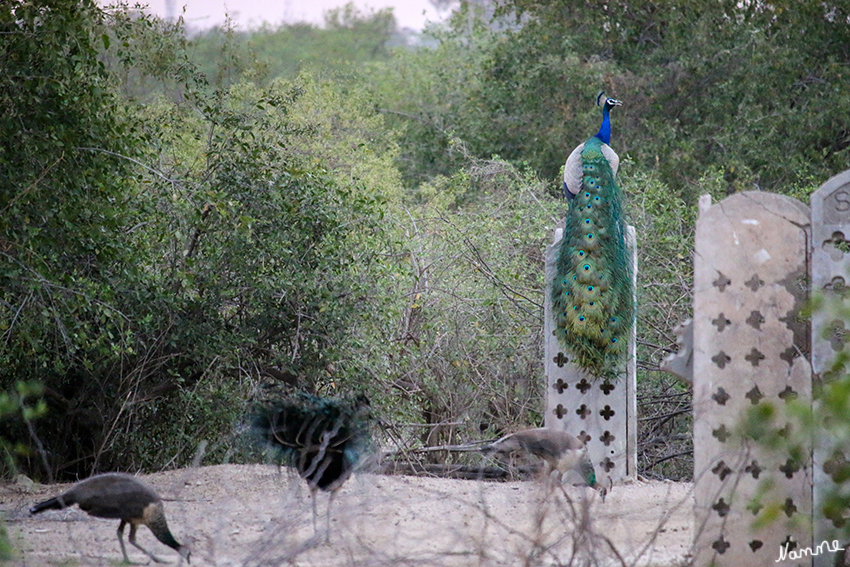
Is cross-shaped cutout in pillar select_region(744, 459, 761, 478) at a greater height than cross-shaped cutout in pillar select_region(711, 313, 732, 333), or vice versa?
cross-shaped cutout in pillar select_region(711, 313, 732, 333)

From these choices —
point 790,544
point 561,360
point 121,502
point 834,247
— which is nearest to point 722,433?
point 790,544

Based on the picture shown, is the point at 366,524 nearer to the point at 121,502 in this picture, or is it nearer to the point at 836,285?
the point at 121,502

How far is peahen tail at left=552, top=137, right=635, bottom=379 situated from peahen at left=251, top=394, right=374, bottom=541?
233 centimetres

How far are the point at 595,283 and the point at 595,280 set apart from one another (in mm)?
24

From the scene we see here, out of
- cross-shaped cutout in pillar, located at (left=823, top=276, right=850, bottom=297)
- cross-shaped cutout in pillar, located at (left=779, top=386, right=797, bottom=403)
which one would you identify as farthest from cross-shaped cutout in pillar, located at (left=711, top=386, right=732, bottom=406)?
cross-shaped cutout in pillar, located at (left=823, top=276, right=850, bottom=297)

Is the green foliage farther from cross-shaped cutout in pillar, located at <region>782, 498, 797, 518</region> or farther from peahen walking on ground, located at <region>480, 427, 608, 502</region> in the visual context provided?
cross-shaped cutout in pillar, located at <region>782, 498, 797, 518</region>

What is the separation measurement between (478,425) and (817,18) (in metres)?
9.70

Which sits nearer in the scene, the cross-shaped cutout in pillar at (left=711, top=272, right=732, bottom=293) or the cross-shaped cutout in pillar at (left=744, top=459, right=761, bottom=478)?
the cross-shaped cutout in pillar at (left=744, top=459, right=761, bottom=478)

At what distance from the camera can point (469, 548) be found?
5102 millimetres

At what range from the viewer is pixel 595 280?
7.23 meters

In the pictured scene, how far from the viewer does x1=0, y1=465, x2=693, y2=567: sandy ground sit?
4.18 meters

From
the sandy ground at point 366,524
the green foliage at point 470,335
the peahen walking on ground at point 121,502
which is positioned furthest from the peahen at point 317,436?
the green foliage at point 470,335

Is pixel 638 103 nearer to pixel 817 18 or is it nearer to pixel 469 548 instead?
pixel 817 18

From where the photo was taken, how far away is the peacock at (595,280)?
7195mm
